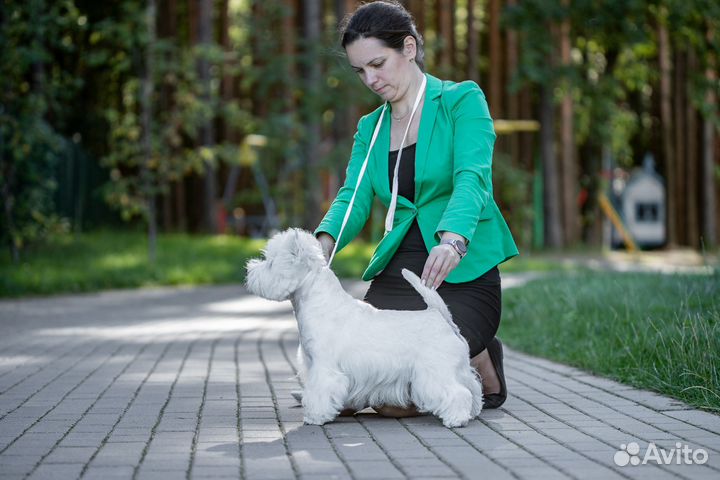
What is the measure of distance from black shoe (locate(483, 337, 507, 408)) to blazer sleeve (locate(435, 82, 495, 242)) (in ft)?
2.57

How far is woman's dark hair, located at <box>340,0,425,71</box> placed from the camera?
18.7 feet

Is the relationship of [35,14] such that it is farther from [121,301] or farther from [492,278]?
[492,278]

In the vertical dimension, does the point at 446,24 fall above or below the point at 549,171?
→ above

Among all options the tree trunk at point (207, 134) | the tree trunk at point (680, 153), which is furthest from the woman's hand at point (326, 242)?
the tree trunk at point (680, 153)

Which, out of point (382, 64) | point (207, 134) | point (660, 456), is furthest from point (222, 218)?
point (660, 456)

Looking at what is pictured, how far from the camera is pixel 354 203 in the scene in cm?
611

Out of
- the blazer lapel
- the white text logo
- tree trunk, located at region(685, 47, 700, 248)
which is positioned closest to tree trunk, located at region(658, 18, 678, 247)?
tree trunk, located at region(685, 47, 700, 248)

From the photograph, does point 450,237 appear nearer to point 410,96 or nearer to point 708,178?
point 410,96

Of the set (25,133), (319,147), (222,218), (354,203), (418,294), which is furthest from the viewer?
(222,218)

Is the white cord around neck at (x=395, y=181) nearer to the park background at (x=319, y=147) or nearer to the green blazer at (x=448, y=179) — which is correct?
the green blazer at (x=448, y=179)

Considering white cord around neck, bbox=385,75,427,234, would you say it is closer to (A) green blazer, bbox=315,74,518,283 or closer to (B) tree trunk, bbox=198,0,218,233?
(A) green blazer, bbox=315,74,518,283

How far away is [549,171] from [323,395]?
2051cm

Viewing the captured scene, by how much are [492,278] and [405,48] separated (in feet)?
4.06

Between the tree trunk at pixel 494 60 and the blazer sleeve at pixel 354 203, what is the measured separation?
20.8 metres
